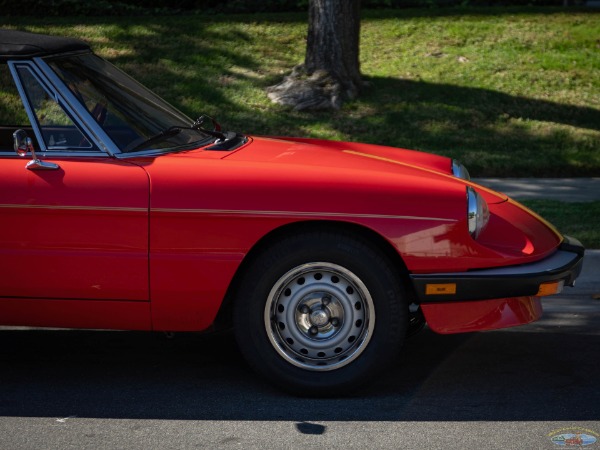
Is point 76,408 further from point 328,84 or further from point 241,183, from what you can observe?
point 328,84

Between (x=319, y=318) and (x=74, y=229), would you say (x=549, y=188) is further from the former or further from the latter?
(x=74, y=229)

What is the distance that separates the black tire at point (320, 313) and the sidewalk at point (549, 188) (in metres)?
4.63

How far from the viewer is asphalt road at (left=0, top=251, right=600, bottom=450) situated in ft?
14.6

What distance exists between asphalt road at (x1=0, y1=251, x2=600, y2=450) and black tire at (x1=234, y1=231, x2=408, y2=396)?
0.15 metres

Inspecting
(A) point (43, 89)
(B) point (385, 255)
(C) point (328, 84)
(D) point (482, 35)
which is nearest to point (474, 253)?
(B) point (385, 255)

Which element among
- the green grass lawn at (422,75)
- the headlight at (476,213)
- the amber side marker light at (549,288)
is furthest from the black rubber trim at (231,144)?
the green grass lawn at (422,75)

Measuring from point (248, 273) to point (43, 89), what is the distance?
133 centimetres

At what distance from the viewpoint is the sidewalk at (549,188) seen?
9312mm

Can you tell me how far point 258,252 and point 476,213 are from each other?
101 centimetres

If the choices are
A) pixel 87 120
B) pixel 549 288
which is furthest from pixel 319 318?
pixel 87 120

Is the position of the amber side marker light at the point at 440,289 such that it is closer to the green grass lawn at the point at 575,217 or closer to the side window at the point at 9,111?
the side window at the point at 9,111

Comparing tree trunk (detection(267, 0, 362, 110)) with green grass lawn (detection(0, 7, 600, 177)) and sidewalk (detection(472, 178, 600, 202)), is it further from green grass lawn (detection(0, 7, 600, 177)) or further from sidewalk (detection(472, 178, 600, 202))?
sidewalk (detection(472, 178, 600, 202))

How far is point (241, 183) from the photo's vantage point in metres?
4.80

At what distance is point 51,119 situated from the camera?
5.04 metres
